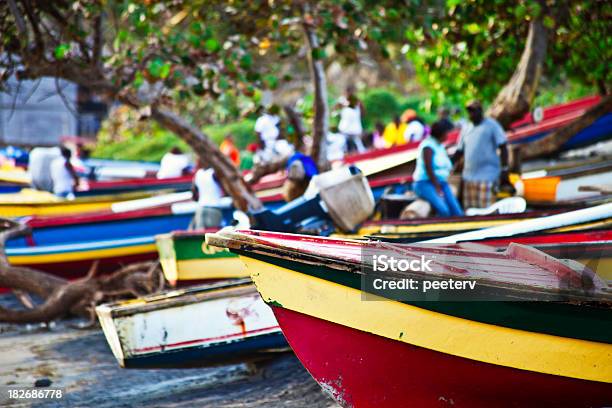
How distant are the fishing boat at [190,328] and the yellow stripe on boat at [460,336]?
192 cm

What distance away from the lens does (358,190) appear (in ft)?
28.3

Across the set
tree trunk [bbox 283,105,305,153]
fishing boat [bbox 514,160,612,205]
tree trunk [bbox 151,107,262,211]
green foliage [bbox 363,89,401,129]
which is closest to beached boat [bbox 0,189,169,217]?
tree trunk [bbox 283,105,305,153]

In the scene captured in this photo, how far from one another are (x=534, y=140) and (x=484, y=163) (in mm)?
3954

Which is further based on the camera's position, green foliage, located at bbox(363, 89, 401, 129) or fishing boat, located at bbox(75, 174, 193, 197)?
green foliage, located at bbox(363, 89, 401, 129)

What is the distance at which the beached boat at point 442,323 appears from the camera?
506cm

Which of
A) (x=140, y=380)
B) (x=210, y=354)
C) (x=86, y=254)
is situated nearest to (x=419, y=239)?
(x=210, y=354)

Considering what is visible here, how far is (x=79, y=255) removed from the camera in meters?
11.9

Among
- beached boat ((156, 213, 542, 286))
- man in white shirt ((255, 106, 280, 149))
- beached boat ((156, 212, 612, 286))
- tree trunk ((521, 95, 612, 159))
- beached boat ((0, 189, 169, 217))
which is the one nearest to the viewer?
beached boat ((156, 212, 612, 286))

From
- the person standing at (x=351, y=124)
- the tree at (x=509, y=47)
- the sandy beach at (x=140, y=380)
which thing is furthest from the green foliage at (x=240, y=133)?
the sandy beach at (x=140, y=380)

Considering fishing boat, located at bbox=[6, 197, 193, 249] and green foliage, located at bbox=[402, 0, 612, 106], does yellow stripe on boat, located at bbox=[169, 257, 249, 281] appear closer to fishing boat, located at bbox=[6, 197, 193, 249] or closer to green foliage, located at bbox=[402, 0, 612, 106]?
fishing boat, located at bbox=[6, 197, 193, 249]

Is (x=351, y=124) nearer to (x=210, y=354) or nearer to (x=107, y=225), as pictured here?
(x=107, y=225)

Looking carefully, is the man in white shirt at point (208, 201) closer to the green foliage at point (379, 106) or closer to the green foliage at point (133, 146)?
the green foliage at point (133, 146)

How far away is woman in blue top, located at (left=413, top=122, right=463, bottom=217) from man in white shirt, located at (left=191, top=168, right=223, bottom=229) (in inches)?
102

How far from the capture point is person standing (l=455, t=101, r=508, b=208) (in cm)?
984
